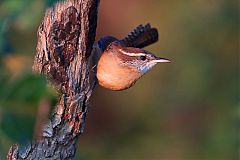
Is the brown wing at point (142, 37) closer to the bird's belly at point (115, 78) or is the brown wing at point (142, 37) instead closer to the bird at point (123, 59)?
the bird at point (123, 59)

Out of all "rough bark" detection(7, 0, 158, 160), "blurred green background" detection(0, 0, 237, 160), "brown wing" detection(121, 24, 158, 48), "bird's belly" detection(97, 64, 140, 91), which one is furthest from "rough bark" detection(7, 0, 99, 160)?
"blurred green background" detection(0, 0, 237, 160)

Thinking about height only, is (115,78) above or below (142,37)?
below

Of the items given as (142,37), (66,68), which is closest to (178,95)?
(142,37)

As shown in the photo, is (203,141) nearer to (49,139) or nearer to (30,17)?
(49,139)

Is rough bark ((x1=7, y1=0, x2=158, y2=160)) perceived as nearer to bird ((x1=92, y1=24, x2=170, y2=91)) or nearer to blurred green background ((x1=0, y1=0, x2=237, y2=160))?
bird ((x1=92, y1=24, x2=170, y2=91))

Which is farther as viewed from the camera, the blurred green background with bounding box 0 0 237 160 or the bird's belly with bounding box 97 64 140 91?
the blurred green background with bounding box 0 0 237 160

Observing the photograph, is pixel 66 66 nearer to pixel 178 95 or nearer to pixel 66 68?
pixel 66 68

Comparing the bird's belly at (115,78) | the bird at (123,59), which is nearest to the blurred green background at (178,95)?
the bird at (123,59)
